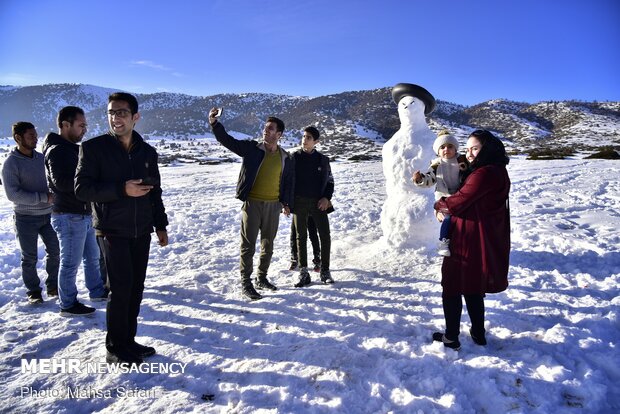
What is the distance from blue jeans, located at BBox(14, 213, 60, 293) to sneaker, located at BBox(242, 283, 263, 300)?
2.04m

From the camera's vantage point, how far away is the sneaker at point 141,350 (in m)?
2.64

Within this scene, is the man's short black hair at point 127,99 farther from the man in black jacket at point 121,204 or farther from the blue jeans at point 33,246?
the blue jeans at point 33,246

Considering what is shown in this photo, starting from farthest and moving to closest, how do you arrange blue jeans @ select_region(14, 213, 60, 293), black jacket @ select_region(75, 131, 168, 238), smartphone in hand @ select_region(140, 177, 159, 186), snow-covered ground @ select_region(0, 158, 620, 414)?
blue jeans @ select_region(14, 213, 60, 293)
smartphone in hand @ select_region(140, 177, 159, 186)
black jacket @ select_region(75, 131, 168, 238)
snow-covered ground @ select_region(0, 158, 620, 414)

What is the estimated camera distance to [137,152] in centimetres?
253

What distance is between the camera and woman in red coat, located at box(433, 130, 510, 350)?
2430 mm

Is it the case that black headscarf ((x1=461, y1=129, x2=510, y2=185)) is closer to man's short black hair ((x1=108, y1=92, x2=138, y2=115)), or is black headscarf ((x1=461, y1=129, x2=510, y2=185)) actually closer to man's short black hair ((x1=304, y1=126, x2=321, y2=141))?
man's short black hair ((x1=304, y1=126, x2=321, y2=141))

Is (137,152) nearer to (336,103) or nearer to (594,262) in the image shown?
(594,262)

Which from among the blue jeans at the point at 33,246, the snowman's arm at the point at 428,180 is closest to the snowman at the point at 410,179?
the snowman's arm at the point at 428,180

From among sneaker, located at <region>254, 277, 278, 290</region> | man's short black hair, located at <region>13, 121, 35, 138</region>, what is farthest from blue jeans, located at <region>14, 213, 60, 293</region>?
sneaker, located at <region>254, 277, 278, 290</region>

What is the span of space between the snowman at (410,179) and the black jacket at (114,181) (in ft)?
12.0

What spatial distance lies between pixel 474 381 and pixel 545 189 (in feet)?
34.1

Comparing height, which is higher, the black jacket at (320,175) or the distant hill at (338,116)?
the distant hill at (338,116)

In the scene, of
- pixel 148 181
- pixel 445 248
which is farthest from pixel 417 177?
pixel 148 181

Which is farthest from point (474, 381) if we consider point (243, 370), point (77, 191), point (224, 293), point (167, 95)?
point (167, 95)
